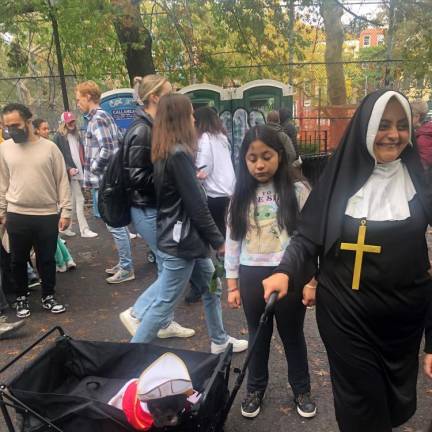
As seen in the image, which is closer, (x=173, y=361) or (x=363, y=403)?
(x=173, y=361)

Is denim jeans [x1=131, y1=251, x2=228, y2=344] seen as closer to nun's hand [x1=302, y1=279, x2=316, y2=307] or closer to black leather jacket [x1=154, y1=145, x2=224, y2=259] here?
black leather jacket [x1=154, y1=145, x2=224, y2=259]

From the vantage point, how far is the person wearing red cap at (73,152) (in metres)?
6.73

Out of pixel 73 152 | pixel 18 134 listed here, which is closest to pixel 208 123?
pixel 18 134

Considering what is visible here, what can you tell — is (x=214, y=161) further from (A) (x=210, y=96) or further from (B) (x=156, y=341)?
(A) (x=210, y=96)

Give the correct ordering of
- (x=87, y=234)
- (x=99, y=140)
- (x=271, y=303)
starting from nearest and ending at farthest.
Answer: (x=271, y=303), (x=99, y=140), (x=87, y=234)

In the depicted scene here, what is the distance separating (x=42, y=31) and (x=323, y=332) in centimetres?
868

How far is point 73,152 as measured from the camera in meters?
6.85

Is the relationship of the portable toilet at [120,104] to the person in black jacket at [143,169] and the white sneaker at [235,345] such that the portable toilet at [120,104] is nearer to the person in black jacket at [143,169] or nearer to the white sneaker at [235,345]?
the person in black jacket at [143,169]

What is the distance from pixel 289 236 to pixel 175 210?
32.1 inches

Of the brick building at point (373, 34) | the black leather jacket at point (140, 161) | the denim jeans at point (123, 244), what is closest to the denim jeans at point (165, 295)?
the black leather jacket at point (140, 161)

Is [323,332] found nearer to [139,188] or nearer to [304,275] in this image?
[304,275]

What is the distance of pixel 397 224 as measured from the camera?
1.84 m

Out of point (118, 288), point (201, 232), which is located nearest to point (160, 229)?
point (201, 232)

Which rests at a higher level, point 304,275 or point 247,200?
point 247,200
